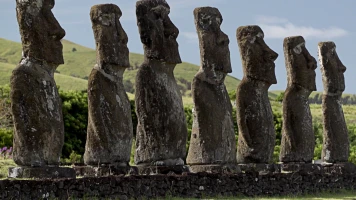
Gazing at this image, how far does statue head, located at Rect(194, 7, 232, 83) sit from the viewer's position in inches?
679

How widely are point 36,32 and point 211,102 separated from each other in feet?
15.3

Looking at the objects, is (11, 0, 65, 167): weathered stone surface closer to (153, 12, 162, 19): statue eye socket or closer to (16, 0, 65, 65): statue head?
(16, 0, 65, 65): statue head

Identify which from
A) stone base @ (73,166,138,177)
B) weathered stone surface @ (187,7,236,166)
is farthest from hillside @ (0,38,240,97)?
stone base @ (73,166,138,177)

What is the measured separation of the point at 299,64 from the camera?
66.5ft

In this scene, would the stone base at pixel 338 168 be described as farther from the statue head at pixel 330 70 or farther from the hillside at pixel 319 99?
the hillside at pixel 319 99

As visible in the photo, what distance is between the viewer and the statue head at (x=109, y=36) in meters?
15.4

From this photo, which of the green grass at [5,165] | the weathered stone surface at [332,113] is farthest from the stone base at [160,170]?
the weathered stone surface at [332,113]

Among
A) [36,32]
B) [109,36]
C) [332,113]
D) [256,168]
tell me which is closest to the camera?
[36,32]

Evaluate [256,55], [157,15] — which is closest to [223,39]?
[256,55]

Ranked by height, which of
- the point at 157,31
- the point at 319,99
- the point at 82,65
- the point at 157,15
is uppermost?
the point at 82,65

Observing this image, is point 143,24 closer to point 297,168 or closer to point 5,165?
point 5,165

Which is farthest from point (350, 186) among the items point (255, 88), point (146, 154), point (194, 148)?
point (146, 154)

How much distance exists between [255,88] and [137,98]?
3578 millimetres

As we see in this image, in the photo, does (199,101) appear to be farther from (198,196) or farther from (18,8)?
(18,8)
